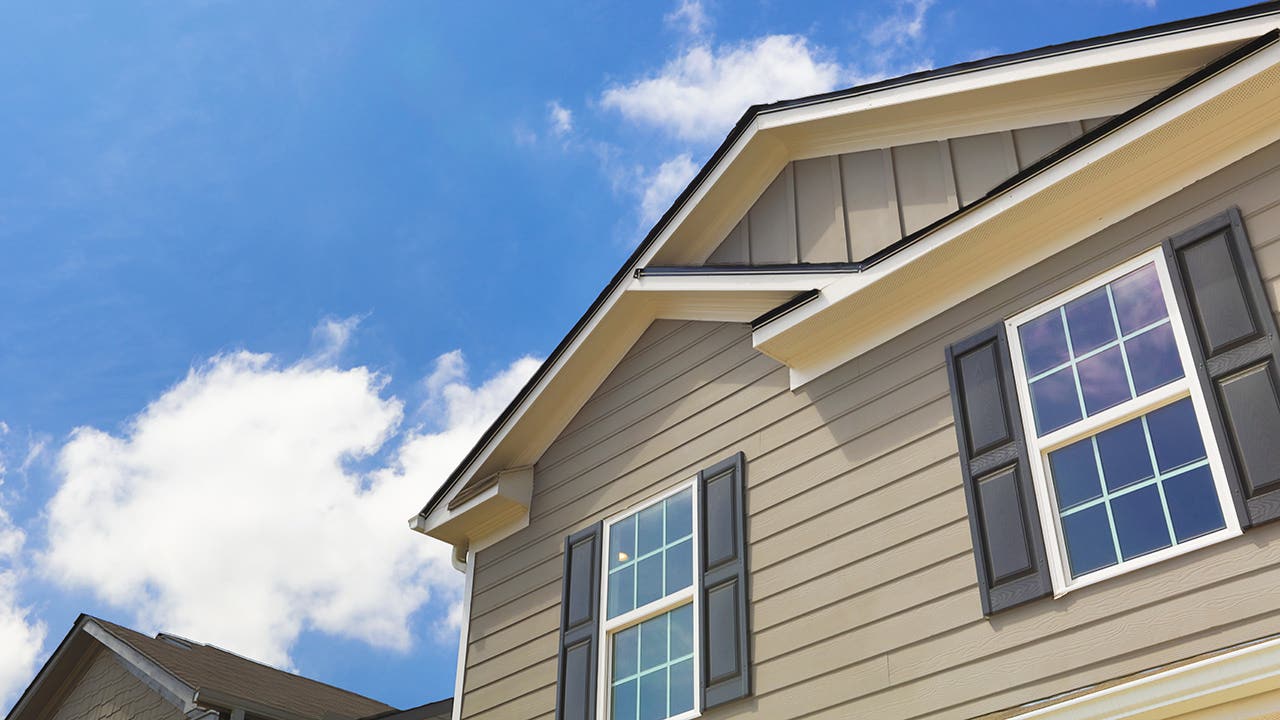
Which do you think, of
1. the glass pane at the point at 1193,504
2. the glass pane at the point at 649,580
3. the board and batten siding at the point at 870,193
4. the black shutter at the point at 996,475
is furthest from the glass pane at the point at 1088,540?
the glass pane at the point at 649,580

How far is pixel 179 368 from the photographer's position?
86750mm

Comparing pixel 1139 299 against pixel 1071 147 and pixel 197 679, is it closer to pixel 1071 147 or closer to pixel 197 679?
pixel 1071 147

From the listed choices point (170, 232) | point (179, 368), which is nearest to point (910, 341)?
point (170, 232)

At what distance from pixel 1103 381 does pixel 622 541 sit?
340cm

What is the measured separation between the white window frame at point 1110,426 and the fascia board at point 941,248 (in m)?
0.33

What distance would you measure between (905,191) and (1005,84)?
905mm

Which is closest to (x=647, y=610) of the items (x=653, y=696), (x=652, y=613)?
(x=652, y=613)

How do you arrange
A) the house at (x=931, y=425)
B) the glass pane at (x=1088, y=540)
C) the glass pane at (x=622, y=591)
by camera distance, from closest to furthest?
the house at (x=931, y=425), the glass pane at (x=1088, y=540), the glass pane at (x=622, y=591)

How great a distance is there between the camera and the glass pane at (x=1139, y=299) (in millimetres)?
5887

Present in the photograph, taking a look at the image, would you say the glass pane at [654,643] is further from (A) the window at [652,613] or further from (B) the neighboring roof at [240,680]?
(B) the neighboring roof at [240,680]

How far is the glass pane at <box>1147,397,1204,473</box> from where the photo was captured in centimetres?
546

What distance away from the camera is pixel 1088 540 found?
5672 mm

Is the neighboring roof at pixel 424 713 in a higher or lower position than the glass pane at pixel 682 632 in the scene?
higher

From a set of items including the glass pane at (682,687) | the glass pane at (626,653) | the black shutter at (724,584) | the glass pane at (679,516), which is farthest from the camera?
the glass pane at (679,516)
